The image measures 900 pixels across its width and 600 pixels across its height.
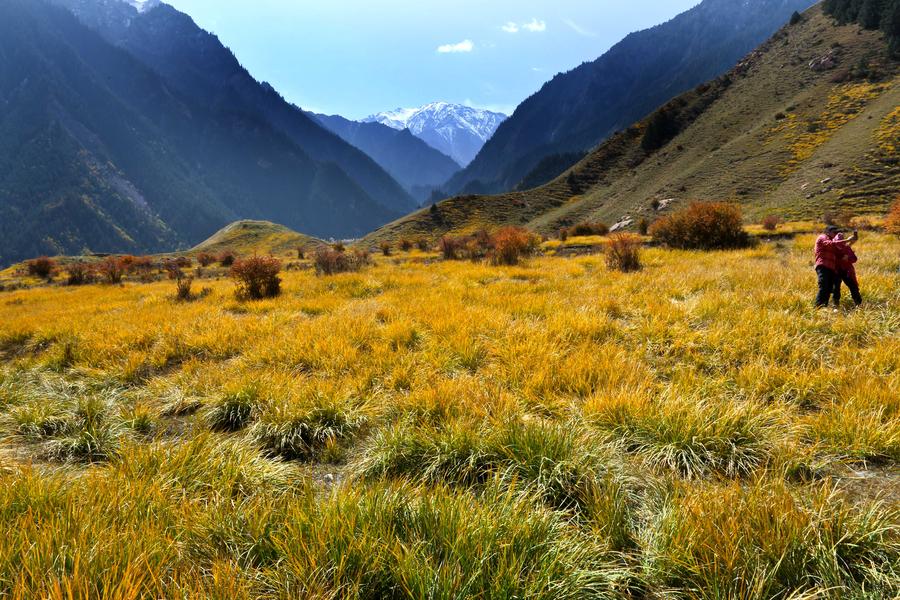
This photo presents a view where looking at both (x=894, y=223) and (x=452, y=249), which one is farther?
(x=452, y=249)

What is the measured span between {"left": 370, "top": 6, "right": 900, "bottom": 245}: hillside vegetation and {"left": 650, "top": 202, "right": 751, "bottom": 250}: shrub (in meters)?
27.2

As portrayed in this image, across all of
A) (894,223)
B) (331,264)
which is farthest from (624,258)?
(894,223)

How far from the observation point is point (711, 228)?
1472 centimetres

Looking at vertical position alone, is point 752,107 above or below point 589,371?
above

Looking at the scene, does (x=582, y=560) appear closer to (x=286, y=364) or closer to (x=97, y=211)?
(x=286, y=364)

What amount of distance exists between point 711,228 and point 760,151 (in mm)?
55245

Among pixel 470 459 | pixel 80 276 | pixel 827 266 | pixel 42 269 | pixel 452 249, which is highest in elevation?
pixel 42 269

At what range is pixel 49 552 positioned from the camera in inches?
61.0

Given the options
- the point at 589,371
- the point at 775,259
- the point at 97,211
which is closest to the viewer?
the point at 589,371

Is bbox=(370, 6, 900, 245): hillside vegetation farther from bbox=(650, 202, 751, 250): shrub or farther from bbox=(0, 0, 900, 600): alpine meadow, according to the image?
bbox=(0, 0, 900, 600): alpine meadow

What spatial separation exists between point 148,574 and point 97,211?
24136cm

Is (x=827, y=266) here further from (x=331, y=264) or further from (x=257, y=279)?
(x=331, y=264)

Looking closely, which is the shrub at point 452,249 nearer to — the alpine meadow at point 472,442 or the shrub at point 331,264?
the shrub at point 331,264

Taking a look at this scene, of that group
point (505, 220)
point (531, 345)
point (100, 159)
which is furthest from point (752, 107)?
point (100, 159)
